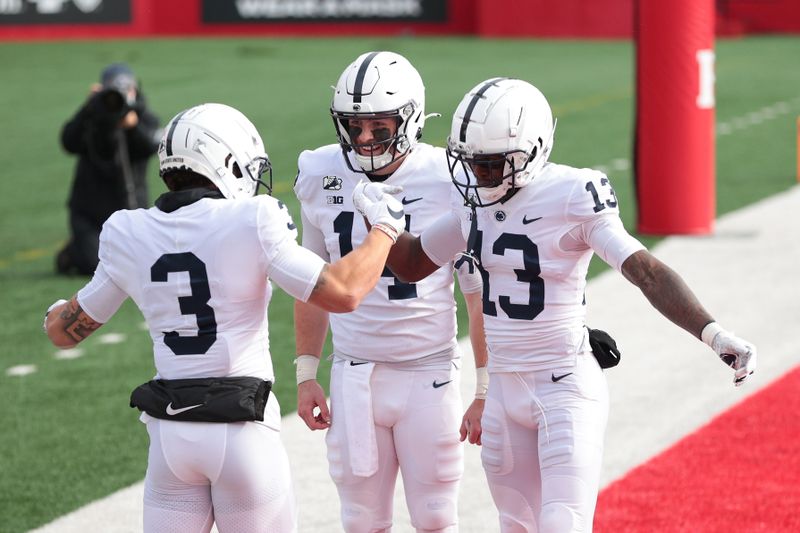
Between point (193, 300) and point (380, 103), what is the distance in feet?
3.27

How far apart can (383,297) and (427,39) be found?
24354 millimetres

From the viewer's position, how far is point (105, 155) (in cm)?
1037

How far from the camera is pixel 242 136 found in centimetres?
395

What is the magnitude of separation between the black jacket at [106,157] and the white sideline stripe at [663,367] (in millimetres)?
3354

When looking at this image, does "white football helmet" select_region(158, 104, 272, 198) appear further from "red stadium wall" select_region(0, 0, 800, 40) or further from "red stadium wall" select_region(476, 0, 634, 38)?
"red stadium wall" select_region(476, 0, 634, 38)

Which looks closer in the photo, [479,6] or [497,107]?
[497,107]

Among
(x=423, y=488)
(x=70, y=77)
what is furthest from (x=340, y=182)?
(x=70, y=77)

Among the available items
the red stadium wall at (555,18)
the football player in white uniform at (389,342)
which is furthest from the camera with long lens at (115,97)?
the red stadium wall at (555,18)

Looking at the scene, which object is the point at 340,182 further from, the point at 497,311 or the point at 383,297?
the point at 497,311

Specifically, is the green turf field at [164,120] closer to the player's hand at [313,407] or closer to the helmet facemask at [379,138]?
the player's hand at [313,407]

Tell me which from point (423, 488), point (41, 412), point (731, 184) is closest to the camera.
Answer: point (423, 488)

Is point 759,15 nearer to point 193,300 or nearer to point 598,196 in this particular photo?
point 598,196

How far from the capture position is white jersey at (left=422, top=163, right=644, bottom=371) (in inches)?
161

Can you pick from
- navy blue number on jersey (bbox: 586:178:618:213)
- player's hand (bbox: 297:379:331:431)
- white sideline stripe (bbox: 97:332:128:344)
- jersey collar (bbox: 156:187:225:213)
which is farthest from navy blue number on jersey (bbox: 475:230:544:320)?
white sideline stripe (bbox: 97:332:128:344)
